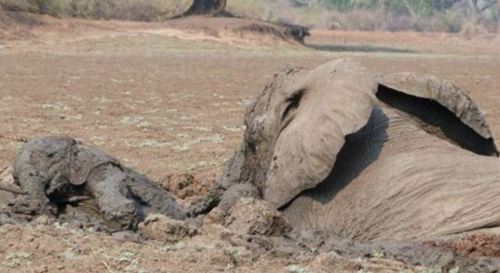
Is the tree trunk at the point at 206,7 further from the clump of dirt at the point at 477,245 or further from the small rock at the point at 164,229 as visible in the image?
the clump of dirt at the point at 477,245

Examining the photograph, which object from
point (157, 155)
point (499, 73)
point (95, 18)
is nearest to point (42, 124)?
point (157, 155)

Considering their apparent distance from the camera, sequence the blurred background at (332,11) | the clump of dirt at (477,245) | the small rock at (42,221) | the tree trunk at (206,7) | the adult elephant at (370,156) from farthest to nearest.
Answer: the tree trunk at (206,7), the blurred background at (332,11), the small rock at (42,221), the adult elephant at (370,156), the clump of dirt at (477,245)

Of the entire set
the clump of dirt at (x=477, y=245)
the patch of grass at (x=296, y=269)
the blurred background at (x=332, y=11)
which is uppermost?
the clump of dirt at (x=477, y=245)

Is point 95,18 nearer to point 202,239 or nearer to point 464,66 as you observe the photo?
point 464,66

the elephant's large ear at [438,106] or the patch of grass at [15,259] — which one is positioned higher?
the elephant's large ear at [438,106]

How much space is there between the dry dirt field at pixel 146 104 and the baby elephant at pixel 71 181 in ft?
1.16

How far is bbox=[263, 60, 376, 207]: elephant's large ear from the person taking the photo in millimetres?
6184

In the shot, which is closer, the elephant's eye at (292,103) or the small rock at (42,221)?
the small rock at (42,221)

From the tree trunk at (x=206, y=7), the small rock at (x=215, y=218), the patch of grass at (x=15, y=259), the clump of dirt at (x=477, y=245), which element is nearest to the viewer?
the patch of grass at (x=15, y=259)

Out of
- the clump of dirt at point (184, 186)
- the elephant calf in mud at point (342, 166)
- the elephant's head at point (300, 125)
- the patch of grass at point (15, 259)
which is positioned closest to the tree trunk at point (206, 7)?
the clump of dirt at point (184, 186)

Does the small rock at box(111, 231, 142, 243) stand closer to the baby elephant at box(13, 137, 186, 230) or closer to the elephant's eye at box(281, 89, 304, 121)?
the baby elephant at box(13, 137, 186, 230)

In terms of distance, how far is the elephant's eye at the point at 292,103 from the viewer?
22.0 ft

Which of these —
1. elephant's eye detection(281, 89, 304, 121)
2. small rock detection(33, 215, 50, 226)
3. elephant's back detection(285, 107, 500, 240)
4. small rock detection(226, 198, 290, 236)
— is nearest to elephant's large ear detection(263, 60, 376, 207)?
elephant's eye detection(281, 89, 304, 121)

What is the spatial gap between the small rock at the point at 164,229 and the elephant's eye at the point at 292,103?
97 centimetres
